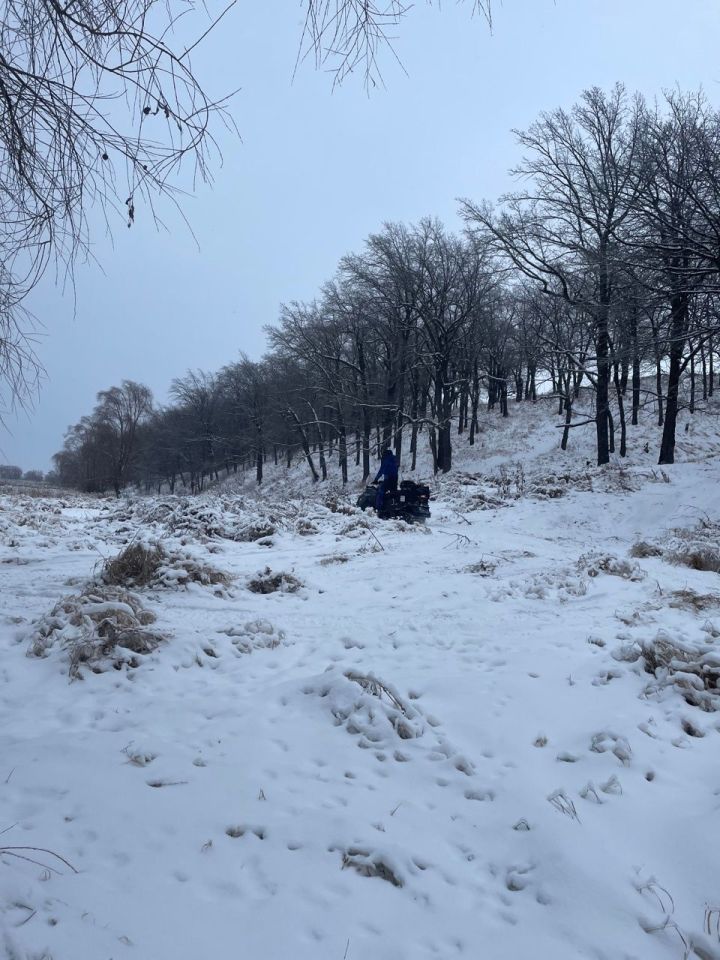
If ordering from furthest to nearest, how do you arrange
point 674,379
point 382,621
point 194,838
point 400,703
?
point 674,379 < point 382,621 < point 400,703 < point 194,838

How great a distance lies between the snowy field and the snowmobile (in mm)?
5391

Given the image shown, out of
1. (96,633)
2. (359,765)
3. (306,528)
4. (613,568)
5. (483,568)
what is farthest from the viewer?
Result: (306,528)

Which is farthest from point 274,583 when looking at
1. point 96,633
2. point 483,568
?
point 483,568

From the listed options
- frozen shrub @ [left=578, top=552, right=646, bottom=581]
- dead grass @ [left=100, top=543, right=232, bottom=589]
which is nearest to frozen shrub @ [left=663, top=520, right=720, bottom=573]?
frozen shrub @ [left=578, top=552, right=646, bottom=581]

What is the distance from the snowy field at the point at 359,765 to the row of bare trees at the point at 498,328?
28.5ft

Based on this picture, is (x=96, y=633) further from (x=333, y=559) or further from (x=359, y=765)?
(x=333, y=559)

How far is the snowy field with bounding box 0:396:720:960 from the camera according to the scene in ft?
6.95

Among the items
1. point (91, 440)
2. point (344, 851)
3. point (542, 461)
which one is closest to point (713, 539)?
point (344, 851)

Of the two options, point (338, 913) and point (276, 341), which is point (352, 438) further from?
point (338, 913)

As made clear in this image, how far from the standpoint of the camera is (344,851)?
250 centimetres

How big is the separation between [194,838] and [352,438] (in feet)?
117

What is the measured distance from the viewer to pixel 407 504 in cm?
1257

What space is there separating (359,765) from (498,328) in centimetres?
3331

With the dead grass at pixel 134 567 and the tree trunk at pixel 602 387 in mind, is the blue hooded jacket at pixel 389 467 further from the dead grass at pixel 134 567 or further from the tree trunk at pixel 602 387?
the tree trunk at pixel 602 387
